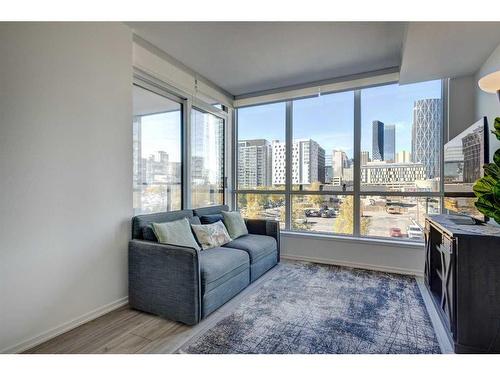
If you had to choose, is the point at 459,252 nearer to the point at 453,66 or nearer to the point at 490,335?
the point at 490,335

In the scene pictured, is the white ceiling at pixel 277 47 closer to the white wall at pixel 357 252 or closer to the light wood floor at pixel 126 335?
the white wall at pixel 357 252

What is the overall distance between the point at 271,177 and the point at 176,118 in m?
1.75

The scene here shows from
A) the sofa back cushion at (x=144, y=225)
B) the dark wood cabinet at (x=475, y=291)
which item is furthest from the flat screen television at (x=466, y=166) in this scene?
the sofa back cushion at (x=144, y=225)

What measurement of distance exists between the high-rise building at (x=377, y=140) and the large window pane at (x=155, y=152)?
265 cm

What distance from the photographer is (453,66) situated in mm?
2846

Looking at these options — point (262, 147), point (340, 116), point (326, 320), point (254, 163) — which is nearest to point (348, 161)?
point (340, 116)

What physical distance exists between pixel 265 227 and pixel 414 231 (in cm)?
195

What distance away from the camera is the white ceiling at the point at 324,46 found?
235 cm

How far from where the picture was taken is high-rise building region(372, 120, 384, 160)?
3627 mm

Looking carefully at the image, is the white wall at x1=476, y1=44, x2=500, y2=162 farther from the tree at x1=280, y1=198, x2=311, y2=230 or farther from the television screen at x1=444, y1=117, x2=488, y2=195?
the tree at x1=280, y1=198, x2=311, y2=230

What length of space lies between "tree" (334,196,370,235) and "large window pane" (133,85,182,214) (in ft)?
7.46

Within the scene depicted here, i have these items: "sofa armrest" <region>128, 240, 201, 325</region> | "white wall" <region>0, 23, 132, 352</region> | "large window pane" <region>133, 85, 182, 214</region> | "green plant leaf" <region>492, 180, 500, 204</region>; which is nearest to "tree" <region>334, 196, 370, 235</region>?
"green plant leaf" <region>492, 180, 500, 204</region>

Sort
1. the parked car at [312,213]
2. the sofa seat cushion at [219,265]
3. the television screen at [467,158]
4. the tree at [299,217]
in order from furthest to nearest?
1. the tree at [299,217]
2. the parked car at [312,213]
3. the sofa seat cushion at [219,265]
4. the television screen at [467,158]

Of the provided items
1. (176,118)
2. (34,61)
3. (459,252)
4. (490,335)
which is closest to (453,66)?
(459,252)
